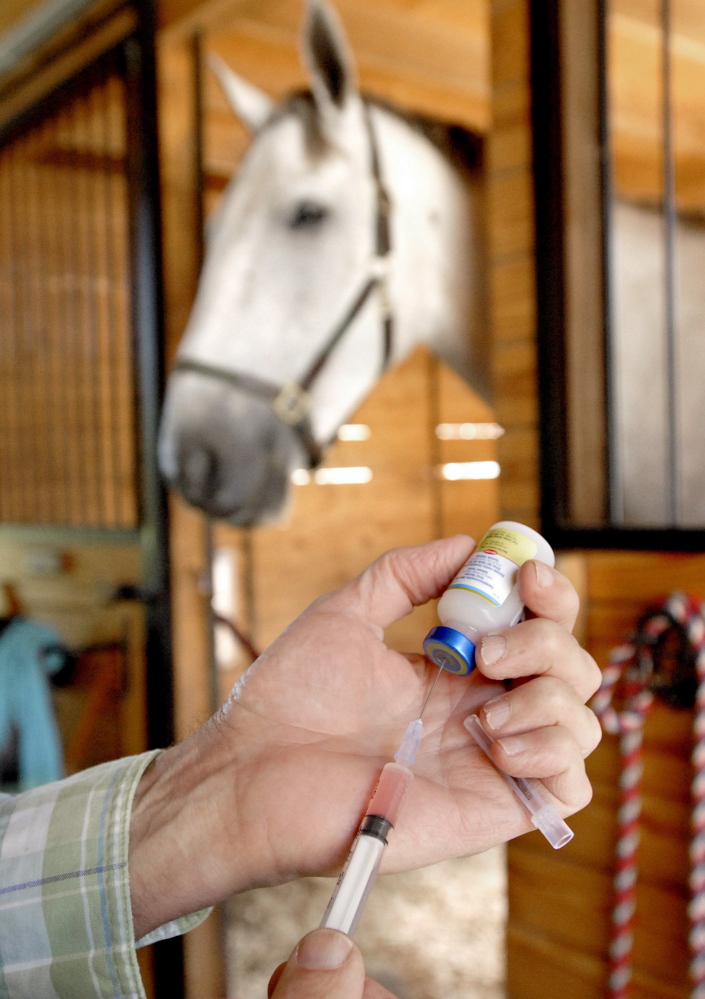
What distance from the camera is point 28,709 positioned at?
1779mm

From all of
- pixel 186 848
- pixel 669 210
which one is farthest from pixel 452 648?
pixel 669 210

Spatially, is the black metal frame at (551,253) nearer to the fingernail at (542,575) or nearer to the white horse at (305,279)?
the white horse at (305,279)

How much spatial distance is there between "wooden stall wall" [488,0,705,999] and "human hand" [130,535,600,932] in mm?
500

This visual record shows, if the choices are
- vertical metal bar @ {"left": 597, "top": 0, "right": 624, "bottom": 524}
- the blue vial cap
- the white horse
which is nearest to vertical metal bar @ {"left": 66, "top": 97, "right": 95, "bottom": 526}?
the white horse

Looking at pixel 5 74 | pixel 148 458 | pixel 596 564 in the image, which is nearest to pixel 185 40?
pixel 5 74

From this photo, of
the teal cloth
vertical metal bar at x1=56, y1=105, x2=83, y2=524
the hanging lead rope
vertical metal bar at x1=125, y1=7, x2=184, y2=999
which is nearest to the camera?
the hanging lead rope

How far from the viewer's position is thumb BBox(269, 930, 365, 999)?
392 millimetres

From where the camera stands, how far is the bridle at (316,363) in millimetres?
1395

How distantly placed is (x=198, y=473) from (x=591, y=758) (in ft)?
2.74

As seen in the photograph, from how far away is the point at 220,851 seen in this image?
0.56 metres

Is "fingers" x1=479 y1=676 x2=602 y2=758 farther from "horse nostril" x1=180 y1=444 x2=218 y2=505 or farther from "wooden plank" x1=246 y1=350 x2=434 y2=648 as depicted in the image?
"wooden plank" x1=246 y1=350 x2=434 y2=648

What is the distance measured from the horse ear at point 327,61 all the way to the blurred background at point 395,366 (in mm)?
115

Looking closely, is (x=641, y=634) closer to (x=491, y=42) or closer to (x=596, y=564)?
(x=596, y=564)

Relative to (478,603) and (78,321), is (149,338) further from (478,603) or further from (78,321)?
(478,603)
